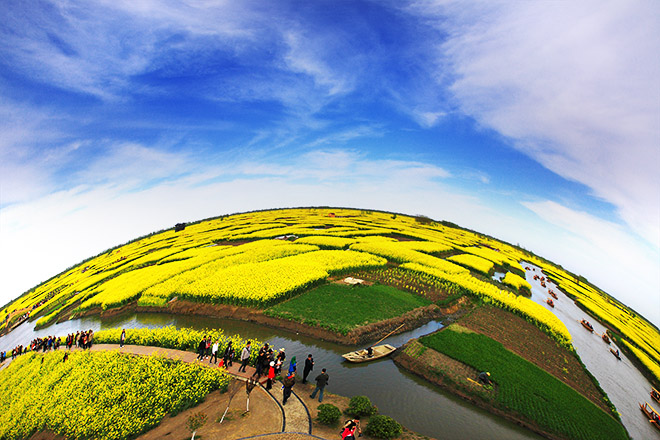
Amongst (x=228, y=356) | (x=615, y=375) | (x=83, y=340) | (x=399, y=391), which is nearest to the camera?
(x=399, y=391)

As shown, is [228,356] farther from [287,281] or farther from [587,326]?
[587,326]

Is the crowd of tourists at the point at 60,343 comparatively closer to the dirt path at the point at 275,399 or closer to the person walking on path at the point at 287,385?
the dirt path at the point at 275,399

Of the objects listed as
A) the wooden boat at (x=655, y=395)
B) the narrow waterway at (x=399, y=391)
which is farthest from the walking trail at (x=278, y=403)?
the wooden boat at (x=655, y=395)

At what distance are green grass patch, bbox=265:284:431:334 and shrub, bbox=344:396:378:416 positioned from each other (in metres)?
7.88

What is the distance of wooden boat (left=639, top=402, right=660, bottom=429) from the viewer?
18.1 metres

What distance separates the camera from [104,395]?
14336mm

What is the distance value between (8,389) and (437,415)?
90.2ft

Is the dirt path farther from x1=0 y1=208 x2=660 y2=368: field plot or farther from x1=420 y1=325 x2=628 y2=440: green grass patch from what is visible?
x1=420 y1=325 x2=628 y2=440: green grass patch

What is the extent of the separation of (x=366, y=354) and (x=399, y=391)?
3.22 m

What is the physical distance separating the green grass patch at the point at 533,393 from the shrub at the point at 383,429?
7.27 meters

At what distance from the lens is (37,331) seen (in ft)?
110

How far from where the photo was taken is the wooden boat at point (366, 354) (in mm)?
18125

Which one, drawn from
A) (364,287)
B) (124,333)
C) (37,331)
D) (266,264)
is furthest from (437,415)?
(37,331)

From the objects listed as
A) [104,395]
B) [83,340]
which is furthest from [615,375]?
[83,340]
